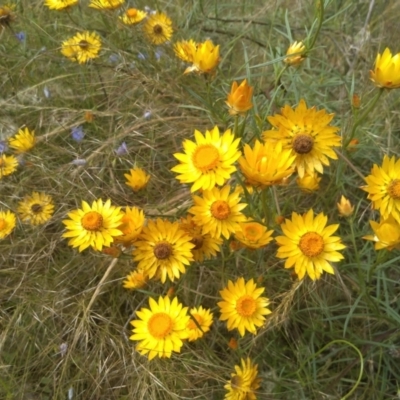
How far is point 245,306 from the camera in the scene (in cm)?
120

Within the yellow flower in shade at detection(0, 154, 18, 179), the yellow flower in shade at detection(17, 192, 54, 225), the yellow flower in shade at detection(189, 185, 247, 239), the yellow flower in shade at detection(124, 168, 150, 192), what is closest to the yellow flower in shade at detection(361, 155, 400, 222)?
the yellow flower in shade at detection(189, 185, 247, 239)

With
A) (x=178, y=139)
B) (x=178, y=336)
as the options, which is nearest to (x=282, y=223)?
(x=178, y=336)

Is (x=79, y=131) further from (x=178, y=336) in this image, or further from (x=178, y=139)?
(x=178, y=336)

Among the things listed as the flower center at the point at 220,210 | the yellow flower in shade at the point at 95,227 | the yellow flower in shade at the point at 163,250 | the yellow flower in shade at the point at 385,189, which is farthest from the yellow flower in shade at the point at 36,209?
the yellow flower in shade at the point at 385,189

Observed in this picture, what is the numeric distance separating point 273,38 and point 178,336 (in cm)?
145

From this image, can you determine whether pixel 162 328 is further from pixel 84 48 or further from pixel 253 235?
pixel 84 48

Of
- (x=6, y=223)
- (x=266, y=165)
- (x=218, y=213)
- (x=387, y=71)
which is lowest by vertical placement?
(x=6, y=223)

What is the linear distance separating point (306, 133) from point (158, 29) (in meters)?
0.98

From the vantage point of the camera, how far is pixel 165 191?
64.6 inches

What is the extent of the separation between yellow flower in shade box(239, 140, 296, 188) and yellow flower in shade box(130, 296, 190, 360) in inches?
12.4

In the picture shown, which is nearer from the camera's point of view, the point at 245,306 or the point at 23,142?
the point at 245,306

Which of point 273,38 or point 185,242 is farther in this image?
point 273,38

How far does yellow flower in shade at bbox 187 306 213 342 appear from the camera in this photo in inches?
48.0

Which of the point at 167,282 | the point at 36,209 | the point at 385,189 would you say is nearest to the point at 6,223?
the point at 36,209
